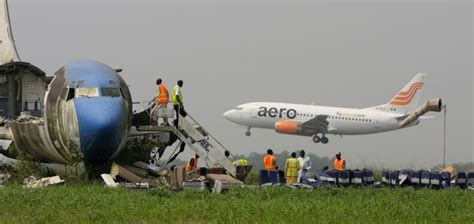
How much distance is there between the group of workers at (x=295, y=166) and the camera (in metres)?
30.4

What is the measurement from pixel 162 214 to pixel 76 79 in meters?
10.9

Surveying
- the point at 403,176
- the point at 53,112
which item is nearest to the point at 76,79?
the point at 53,112

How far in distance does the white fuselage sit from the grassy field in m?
50.9

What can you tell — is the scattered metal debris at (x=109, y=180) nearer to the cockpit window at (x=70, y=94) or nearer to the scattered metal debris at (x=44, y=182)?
the scattered metal debris at (x=44, y=182)

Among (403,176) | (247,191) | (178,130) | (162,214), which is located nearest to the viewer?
(162,214)

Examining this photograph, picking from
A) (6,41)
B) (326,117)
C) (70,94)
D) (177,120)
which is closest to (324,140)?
(326,117)

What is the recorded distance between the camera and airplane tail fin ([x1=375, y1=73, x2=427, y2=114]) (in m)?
80.5

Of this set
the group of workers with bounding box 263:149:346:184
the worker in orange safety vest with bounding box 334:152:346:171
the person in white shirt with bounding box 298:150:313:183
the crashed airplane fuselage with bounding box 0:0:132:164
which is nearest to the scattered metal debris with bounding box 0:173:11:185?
the crashed airplane fuselage with bounding box 0:0:132:164

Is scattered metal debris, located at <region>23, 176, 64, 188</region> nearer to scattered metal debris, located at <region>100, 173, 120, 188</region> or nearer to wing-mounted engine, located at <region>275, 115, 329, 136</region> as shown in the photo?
scattered metal debris, located at <region>100, 173, 120, 188</region>

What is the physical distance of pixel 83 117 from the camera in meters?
26.0

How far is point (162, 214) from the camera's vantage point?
687 inches

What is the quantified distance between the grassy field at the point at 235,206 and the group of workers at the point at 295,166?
6418 mm

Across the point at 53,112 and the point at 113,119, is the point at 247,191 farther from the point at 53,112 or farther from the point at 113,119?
the point at 53,112

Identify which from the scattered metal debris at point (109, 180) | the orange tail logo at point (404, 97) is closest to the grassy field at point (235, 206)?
the scattered metal debris at point (109, 180)
